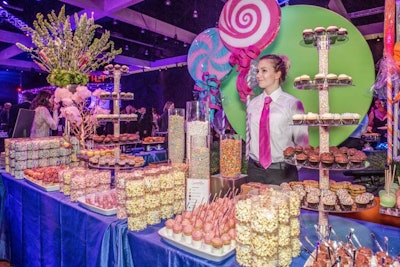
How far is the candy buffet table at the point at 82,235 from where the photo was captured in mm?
1487

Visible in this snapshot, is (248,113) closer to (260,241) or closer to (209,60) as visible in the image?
(209,60)

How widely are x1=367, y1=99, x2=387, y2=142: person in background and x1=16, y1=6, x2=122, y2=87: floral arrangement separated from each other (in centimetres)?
397

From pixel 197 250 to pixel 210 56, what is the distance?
2567 millimetres

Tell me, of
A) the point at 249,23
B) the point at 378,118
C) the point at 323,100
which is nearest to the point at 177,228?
the point at 323,100

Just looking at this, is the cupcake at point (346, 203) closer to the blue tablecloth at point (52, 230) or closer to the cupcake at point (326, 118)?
the cupcake at point (326, 118)

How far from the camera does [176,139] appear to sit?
2.22 meters

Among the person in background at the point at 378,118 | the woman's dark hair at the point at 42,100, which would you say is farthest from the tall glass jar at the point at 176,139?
the person in background at the point at 378,118

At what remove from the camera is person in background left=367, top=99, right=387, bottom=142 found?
4.71 metres

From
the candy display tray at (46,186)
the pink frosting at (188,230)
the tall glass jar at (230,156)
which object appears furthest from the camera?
the candy display tray at (46,186)

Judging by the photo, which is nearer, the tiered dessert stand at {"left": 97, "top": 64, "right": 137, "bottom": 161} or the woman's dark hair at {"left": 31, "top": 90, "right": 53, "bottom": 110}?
the tiered dessert stand at {"left": 97, "top": 64, "right": 137, "bottom": 161}

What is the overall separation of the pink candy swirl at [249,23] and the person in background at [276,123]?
258 millimetres

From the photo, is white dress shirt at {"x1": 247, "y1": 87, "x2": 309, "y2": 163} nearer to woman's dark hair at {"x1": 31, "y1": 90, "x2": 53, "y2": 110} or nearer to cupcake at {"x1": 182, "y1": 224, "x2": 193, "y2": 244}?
cupcake at {"x1": 182, "y1": 224, "x2": 193, "y2": 244}

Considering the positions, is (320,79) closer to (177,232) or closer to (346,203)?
(346,203)

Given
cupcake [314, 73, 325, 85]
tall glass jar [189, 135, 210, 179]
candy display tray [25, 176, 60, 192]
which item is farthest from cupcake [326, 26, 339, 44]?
candy display tray [25, 176, 60, 192]
